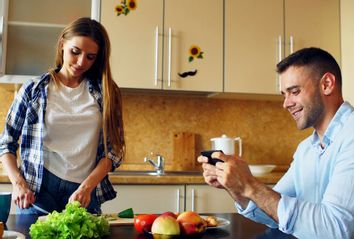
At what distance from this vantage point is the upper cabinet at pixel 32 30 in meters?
2.59

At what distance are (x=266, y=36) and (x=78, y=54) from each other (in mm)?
1610

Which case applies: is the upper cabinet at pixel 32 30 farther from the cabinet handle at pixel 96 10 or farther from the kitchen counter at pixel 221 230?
the kitchen counter at pixel 221 230

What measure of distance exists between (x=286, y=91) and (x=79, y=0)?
5.96ft

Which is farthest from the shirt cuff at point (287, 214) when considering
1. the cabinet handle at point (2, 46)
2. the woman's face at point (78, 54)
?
the cabinet handle at point (2, 46)

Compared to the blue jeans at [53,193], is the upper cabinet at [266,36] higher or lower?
higher

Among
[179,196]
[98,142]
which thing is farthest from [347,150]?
[179,196]

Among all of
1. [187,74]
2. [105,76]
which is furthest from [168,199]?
[105,76]

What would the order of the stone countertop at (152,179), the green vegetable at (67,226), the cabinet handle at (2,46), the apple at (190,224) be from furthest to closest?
the cabinet handle at (2,46) → the stone countertop at (152,179) → the apple at (190,224) → the green vegetable at (67,226)

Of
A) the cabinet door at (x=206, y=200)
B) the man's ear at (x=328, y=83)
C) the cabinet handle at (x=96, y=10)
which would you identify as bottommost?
the cabinet door at (x=206, y=200)

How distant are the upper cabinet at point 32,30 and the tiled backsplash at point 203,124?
33 cm

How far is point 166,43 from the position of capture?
2.68m

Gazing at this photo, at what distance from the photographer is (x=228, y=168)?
108cm

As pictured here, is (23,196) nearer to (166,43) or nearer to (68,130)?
(68,130)

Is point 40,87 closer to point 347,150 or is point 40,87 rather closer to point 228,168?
point 228,168
